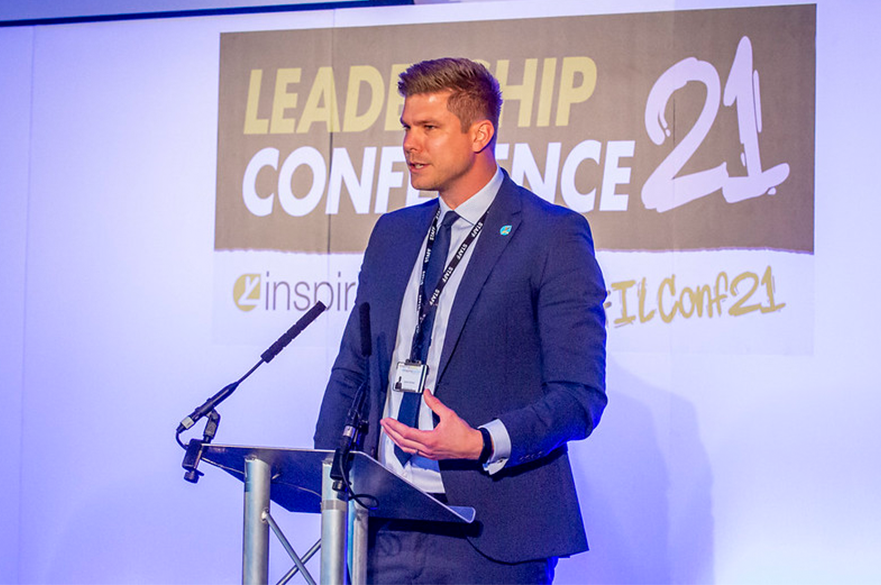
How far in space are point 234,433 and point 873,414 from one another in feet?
8.83

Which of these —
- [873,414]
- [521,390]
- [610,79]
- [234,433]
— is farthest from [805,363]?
[234,433]

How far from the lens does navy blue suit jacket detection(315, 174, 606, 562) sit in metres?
1.91

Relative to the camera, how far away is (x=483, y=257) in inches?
82.0

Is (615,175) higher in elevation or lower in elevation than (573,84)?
lower

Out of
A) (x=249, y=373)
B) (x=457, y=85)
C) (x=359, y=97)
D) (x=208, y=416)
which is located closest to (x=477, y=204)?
(x=457, y=85)

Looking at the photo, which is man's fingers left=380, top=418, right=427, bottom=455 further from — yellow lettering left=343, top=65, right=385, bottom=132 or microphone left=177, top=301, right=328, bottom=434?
yellow lettering left=343, top=65, right=385, bottom=132

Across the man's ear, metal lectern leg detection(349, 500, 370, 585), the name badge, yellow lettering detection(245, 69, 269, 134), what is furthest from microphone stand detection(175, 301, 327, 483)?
yellow lettering detection(245, 69, 269, 134)

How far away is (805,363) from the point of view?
3.54 m

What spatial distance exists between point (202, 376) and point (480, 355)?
7.77 ft

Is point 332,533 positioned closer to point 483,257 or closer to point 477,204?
point 483,257

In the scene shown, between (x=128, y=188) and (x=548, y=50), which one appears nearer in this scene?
(x=548, y=50)

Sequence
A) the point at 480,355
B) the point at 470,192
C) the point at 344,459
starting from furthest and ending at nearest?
the point at 470,192
the point at 480,355
the point at 344,459

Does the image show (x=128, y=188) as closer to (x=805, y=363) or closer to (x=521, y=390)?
(x=521, y=390)

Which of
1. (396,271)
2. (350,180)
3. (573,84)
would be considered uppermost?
(573,84)
